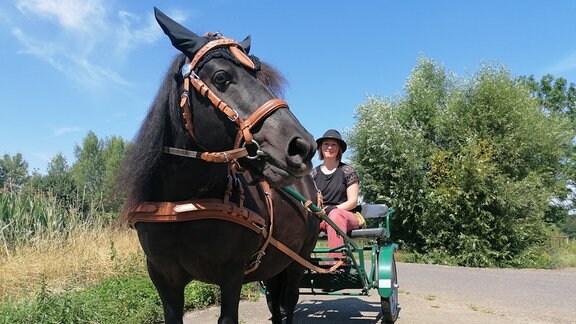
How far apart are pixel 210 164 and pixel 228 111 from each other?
1.53 ft

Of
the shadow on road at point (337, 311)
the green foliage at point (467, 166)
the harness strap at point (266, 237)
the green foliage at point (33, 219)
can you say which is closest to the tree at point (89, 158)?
the green foliage at point (467, 166)

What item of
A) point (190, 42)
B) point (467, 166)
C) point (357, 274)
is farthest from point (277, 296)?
point (467, 166)

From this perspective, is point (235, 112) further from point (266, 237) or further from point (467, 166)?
point (467, 166)

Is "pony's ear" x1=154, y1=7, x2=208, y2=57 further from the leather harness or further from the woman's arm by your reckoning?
the woman's arm

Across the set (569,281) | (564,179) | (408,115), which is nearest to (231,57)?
(569,281)

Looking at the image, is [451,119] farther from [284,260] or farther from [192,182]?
[192,182]

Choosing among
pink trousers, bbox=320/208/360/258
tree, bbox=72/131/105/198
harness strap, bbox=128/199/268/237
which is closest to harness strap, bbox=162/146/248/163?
harness strap, bbox=128/199/268/237

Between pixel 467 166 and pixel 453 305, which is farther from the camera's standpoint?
pixel 467 166

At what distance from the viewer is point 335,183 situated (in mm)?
5320

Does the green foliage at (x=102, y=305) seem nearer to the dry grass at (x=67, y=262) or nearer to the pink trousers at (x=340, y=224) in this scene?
the dry grass at (x=67, y=262)

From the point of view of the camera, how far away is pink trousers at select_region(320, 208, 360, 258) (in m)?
4.84

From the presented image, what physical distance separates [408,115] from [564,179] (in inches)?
260

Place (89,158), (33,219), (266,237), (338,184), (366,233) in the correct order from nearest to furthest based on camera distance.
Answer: (266,237)
(366,233)
(338,184)
(33,219)
(89,158)

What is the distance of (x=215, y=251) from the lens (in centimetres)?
258
